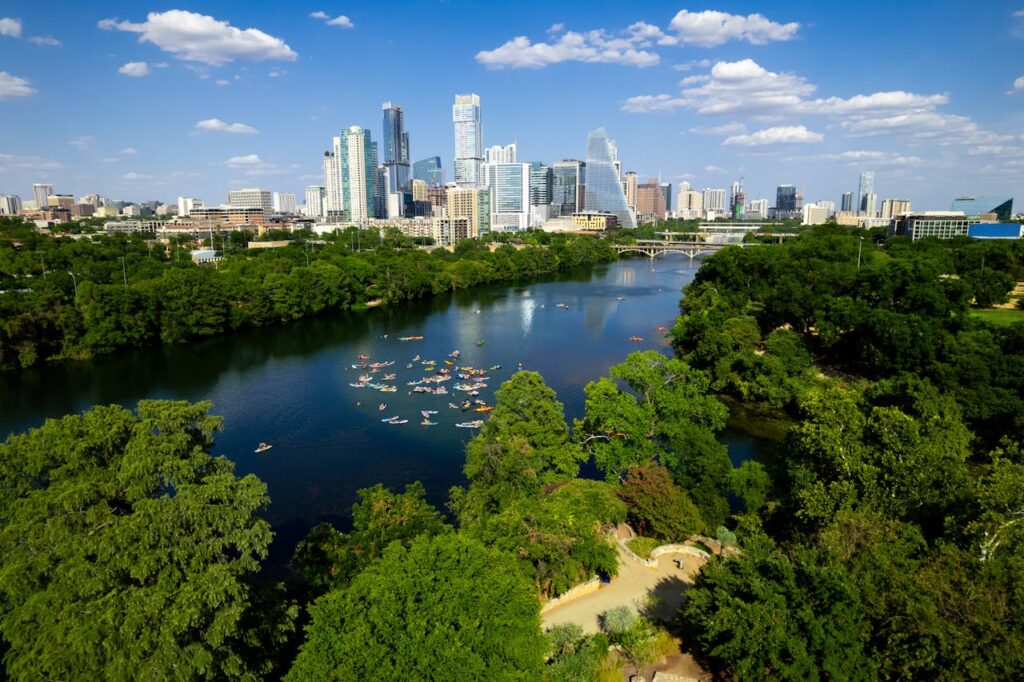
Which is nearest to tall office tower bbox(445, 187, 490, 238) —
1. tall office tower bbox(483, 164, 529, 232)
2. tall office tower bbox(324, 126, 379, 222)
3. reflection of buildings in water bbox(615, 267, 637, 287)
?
tall office tower bbox(483, 164, 529, 232)

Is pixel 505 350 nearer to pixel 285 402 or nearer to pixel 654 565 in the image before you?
pixel 285 402

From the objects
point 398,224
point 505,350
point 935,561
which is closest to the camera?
point 935,561

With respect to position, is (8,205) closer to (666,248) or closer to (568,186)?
(568,186)

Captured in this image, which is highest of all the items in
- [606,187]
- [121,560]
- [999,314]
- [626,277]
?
[606,187]

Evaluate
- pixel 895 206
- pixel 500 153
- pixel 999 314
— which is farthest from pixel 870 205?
pixel 999 314

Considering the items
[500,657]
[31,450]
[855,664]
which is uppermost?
[31,450]

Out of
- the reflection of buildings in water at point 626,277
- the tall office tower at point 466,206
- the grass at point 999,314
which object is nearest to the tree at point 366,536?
the grass at point 999,314

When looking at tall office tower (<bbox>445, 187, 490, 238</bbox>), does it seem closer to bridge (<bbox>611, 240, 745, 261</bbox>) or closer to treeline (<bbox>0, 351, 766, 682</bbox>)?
bridge (<bbox>611, 240, 745, 261</bbox>)

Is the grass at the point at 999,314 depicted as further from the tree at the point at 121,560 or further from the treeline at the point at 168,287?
the treeline at the point at 168,287

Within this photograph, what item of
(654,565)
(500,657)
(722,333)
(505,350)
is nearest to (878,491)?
(654,565)
